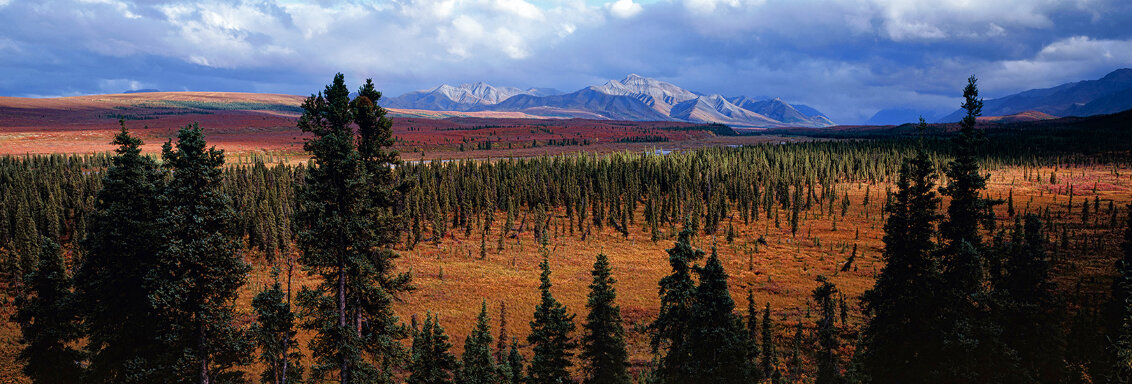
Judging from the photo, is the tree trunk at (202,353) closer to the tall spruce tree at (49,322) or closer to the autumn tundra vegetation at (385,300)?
the autumn tundra vegetation at (385,300)

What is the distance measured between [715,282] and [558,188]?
90371 mm

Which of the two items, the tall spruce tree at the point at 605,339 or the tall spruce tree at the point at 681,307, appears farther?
the tall spruce tree at the point at 605,339

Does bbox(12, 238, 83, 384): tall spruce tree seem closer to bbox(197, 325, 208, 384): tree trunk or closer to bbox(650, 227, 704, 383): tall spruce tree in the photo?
bbox(197, 325, 208, 384): tree trunk

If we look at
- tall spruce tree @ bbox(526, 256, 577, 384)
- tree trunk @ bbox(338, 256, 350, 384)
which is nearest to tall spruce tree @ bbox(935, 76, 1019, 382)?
tall spruce tree @ bbox(526, 256, 577, 384)

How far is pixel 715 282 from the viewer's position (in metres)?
18.0

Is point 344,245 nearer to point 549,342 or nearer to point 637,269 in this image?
point 549,342

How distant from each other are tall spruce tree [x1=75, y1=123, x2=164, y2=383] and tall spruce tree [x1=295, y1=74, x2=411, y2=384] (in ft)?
18.5

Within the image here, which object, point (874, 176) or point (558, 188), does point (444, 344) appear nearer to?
point (558, 188)

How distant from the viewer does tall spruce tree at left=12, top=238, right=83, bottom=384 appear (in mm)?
23281

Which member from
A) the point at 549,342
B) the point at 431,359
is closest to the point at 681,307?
the point at 549,342

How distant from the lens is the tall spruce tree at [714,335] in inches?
701

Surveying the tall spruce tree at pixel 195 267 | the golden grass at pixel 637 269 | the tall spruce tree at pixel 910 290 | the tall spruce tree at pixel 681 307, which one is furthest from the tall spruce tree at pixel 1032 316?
the tall spruce tree at pixel 195 267

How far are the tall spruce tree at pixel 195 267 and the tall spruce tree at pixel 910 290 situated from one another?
24208 millimetres

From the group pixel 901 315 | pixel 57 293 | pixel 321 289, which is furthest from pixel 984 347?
pixel 57 293
